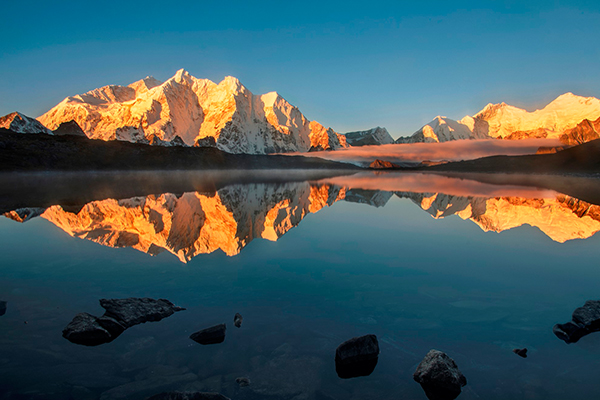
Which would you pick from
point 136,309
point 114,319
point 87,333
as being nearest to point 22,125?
point 136,309

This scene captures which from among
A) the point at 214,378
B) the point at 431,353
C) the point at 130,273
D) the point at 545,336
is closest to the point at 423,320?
the point at 431,353

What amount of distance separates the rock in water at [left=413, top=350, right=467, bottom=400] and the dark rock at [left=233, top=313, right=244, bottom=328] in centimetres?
318

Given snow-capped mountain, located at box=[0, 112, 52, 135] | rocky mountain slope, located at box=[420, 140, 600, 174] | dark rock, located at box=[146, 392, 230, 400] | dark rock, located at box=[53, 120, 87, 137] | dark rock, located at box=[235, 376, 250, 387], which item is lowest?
dark rock, located at box=[235, 376, 250, 387]

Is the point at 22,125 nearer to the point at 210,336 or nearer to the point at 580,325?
the point at 210,336

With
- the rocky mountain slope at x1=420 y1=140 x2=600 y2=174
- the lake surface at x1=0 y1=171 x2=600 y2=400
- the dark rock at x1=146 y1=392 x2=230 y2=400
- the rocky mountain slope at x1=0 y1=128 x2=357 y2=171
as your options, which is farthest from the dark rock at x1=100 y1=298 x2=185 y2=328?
the rocky mountain slope at x1=420 y1=140 x2=600 y2=174

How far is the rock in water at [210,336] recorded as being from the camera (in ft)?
18.5

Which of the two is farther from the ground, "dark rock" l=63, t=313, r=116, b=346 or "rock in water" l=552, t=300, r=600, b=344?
"dark rock" l=63, t=313, r=116, b=346

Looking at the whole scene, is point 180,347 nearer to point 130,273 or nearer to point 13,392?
point 13,392

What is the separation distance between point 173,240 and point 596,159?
6023 inches

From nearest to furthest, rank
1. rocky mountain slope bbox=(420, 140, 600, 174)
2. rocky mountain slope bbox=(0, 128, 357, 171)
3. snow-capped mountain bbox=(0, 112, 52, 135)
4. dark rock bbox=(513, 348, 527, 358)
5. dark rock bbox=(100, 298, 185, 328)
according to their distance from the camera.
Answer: dark rock bbox=(513, 348, 527, 358) → dark rock bbox=(100, 298, 185, 328) → rocky mountain slope bbox=(0, 128, 357, 171) → snow-capped mountain bbox=(0, 112, 52, 135) → rocky mountain slope bbox=(420, 140, 600, 174)

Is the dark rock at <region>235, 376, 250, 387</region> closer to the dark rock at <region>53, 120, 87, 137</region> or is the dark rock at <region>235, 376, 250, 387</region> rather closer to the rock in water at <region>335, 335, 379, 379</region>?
the rock in water at <region>335, 335, 379, 379</region>

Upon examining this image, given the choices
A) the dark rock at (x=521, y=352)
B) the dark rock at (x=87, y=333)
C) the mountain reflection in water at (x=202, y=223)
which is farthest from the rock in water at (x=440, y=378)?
the mountain reflection in water at (x=202, y=223)

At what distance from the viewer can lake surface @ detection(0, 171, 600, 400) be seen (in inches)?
186

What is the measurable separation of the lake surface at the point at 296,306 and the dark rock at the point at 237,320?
0.10 m
